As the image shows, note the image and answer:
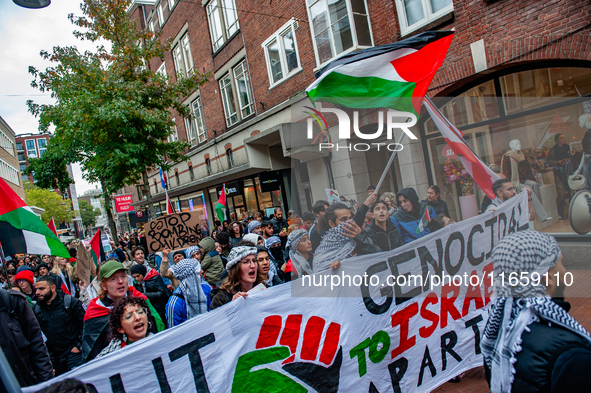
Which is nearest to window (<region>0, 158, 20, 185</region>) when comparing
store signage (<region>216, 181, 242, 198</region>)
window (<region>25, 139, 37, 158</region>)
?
store signage (<region>216, 181, 242, 198</region>)

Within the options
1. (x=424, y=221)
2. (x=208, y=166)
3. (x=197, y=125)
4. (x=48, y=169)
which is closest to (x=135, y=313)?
(x=424, y=221)

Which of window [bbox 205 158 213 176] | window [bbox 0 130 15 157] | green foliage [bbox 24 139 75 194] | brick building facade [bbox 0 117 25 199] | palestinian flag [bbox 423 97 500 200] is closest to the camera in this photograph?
palestinian flag [bbox 423 97 500 200]

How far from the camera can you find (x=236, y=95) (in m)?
17.2

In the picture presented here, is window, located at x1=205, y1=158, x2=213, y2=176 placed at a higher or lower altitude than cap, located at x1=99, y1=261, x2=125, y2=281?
higher

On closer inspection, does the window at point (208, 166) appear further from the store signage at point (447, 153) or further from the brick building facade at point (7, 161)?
the brick building facade at point (7, 161)

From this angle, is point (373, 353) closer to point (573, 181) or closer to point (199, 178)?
point (573, 181)

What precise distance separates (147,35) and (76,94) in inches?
149

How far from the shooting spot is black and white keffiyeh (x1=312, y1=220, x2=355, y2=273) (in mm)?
3342

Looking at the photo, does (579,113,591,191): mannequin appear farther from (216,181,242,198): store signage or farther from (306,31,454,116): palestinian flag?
(216,181,242,198): store signage

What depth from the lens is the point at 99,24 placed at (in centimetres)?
1370

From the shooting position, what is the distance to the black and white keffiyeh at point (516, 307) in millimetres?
1680

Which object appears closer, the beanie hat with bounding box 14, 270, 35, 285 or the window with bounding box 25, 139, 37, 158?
the beanie hat with bounding box 14, 270, 35, 285

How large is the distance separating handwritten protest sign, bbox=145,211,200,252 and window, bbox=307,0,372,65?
20.7ft

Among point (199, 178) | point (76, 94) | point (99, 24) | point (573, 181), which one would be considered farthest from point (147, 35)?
point (573, 181)
